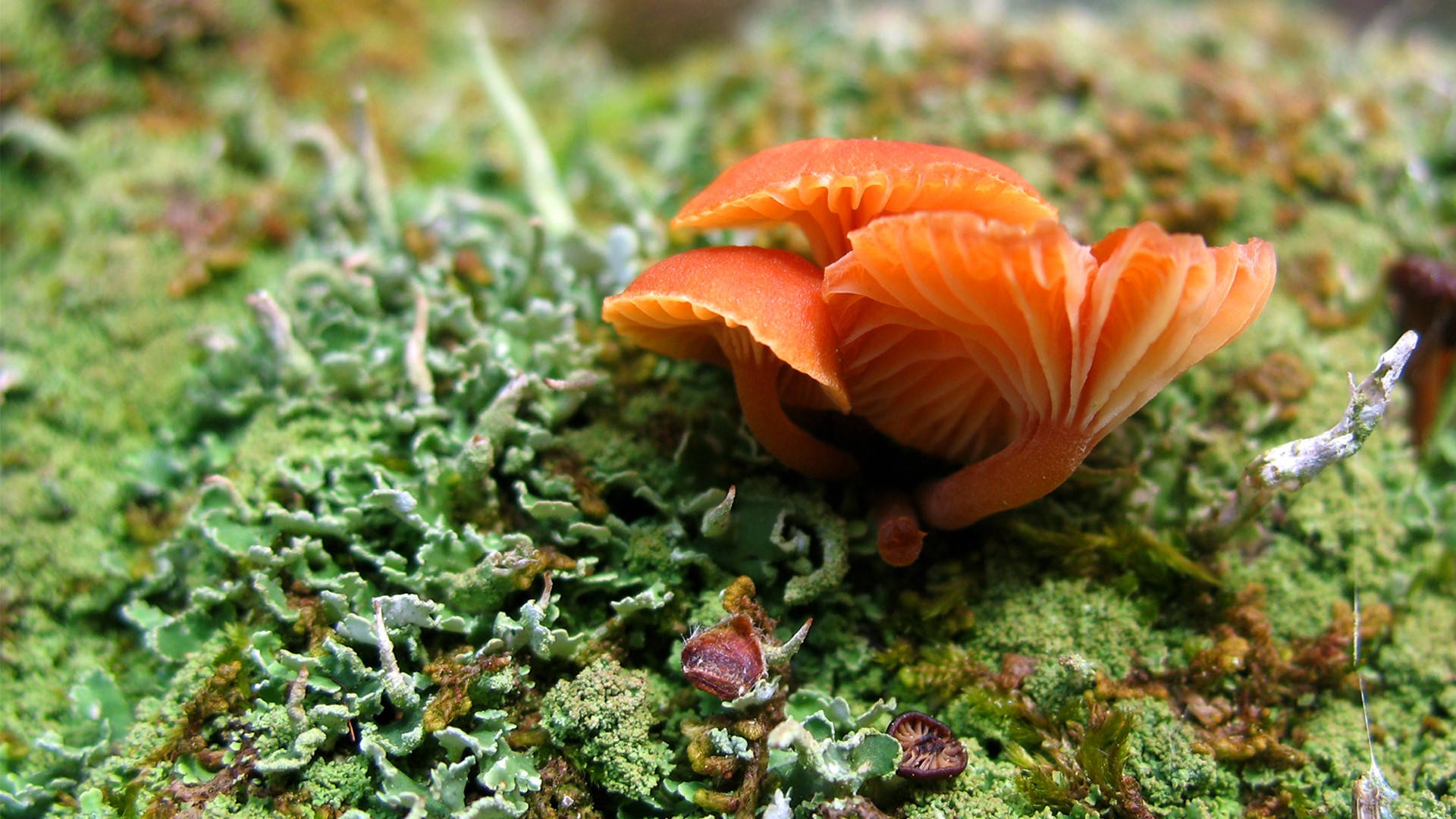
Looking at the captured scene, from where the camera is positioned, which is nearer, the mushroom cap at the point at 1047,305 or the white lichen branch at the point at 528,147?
the mushroom cap at the point at 1047,305

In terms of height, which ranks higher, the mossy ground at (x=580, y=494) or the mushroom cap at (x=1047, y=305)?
the mushroom cap at (x=1047, y=305)

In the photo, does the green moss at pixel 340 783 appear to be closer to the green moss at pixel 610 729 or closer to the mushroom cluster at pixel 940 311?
the green moss at pixel 610 729

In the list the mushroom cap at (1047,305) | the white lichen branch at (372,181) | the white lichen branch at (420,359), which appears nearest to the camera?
the mushroom cap at (1047,305)

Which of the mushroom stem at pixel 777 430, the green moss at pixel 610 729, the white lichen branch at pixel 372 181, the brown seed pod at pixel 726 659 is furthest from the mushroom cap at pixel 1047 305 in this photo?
the white lichen branch at pixel 372 181

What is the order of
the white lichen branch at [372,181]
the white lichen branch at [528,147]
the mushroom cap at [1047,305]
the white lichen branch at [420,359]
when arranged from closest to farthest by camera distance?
1. the mushroom cap at [1047,305]
2. the white lichen branch at [420,359]
3. the white lichen branch at [372,181]
4. the white lichen branch at [528,147]

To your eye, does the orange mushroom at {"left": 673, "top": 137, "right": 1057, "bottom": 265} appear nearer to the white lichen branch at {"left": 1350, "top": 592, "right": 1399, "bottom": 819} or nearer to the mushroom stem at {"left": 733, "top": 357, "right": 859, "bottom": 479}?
the mushroom stem at {"left": 733, "top": 357, "right": 859, "bottom": 479}

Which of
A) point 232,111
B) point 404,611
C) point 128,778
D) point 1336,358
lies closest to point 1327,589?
point 1336,358

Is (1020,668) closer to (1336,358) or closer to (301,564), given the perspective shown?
(1336,358)

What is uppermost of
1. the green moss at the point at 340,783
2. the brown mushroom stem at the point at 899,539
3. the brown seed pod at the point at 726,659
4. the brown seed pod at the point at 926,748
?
the brown mushroom stem at the point at 899,539
